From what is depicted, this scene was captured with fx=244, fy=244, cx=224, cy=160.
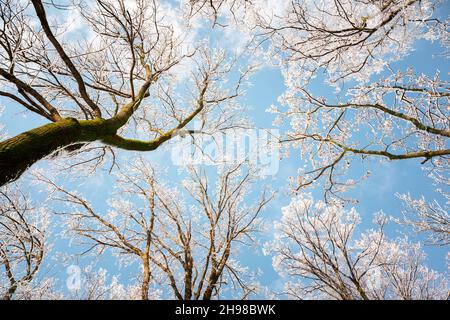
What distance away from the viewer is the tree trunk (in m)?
2.07

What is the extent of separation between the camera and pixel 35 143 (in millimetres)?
2273

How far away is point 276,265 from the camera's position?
9188mm

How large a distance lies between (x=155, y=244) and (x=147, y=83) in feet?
14.7

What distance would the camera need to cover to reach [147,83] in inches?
172

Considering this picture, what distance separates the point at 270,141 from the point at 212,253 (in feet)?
10.1

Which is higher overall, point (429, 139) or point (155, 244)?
point (429, 139)

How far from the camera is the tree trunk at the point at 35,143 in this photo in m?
2.07
